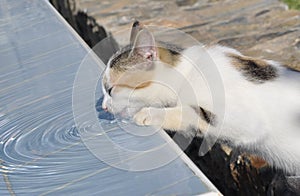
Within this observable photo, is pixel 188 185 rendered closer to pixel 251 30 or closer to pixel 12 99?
pixel 12 99

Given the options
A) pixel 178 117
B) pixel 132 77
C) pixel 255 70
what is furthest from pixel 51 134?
pixel 255 70

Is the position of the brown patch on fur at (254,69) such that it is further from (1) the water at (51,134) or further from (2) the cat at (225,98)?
(1) the water at (51,134)

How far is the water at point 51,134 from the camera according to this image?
194 centimetres

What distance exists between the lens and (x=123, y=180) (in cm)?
197

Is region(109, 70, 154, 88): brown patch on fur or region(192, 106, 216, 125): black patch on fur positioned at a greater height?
region(109, 70, 154, 88): brown patch on fur

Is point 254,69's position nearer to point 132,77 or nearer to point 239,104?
A: point 239,104

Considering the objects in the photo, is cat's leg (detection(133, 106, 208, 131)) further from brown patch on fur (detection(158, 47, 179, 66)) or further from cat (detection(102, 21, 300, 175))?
brown patch on fur (detection(158, 47, 179, 66))

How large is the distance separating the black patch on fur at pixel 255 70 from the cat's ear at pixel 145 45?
20.6 inches

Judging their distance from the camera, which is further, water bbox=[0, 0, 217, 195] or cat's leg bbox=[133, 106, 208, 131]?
cat's leg bbox=[133, 106, 208, 131]

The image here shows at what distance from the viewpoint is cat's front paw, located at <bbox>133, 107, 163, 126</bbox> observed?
2.62 m

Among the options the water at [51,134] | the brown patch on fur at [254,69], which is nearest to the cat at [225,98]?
the brown patch on fur at [254,69]

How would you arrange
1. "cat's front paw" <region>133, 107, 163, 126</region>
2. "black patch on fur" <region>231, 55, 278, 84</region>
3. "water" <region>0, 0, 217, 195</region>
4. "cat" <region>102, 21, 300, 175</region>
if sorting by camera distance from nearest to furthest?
1. "water" <region>0, 0, 217, 195</region>
2. "cat's front paw" <region>133, 107, 163, 126</region>
3. "cat" <region>102, 21, 300, 175</region>
4. "black patch on fur" <region>231, 55, 278, 84</region>

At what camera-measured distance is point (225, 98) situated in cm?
290

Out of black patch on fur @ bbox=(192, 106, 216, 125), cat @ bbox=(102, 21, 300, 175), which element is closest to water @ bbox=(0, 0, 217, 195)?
cat @ bbox=(102, 21, 300, 175)
